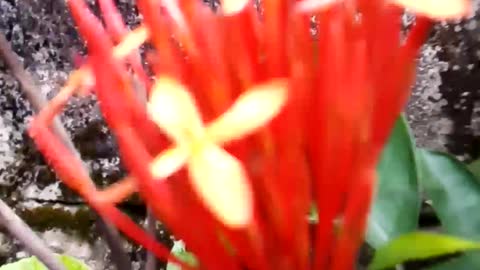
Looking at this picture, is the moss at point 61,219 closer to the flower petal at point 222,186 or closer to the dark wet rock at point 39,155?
the dark wet rock at point 39,155

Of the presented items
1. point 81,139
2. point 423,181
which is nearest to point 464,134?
point 423,181

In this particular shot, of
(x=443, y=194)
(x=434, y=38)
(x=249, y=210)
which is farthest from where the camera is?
(x=434, y=38)

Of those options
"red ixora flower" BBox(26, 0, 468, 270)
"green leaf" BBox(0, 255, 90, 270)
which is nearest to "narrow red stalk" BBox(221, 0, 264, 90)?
"red ixora flower" BBox(26, 0, 468, 270)

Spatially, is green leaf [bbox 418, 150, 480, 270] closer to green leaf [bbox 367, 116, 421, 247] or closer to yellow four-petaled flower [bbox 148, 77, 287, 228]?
green leaf [bbox 367, 116, 421, 247]

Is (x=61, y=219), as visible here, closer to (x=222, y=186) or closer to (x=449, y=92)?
(x=449, y=92)

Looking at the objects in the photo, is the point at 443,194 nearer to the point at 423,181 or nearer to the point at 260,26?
the point at 423,181

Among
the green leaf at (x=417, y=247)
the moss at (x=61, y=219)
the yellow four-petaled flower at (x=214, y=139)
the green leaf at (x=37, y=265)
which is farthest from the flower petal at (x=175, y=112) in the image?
the moss at (x=61, y=219)

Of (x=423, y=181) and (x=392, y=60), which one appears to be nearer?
(x=392, y=60)
